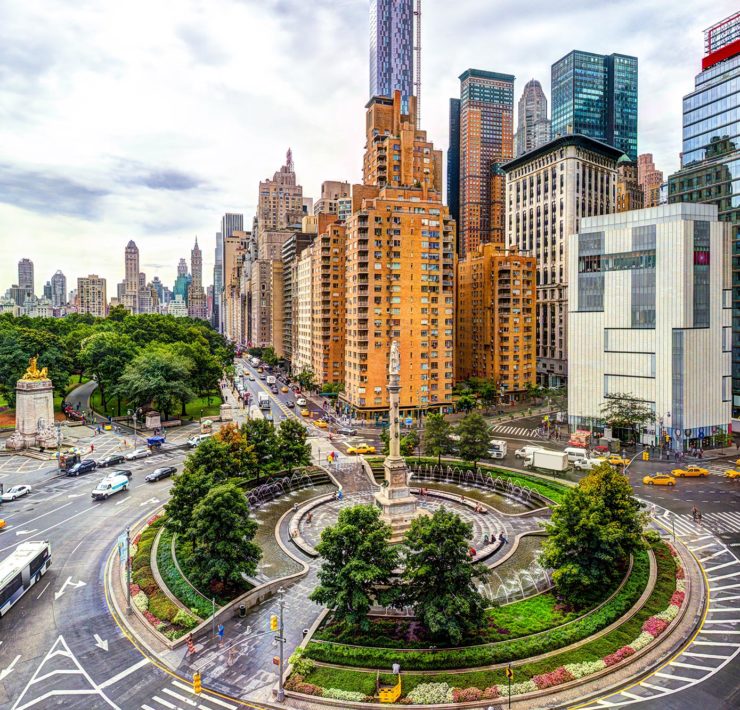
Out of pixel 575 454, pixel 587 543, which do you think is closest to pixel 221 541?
pixel 587 543

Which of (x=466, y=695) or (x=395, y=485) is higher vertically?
(x=395, y=485)

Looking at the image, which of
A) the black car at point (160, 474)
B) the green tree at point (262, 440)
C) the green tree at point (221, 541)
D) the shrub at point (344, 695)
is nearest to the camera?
the shrub at point (344, 695)

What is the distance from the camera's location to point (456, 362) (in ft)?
454

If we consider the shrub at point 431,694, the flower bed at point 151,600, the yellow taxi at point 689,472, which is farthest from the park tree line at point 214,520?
the yellow taxi at point 689,472

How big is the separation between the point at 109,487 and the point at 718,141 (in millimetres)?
117156

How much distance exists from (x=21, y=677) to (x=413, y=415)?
7995 cm

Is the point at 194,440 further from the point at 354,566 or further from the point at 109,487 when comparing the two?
the point at 354,566

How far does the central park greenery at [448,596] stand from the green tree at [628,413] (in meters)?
48.1

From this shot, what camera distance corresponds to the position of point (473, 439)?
64812 millimetres

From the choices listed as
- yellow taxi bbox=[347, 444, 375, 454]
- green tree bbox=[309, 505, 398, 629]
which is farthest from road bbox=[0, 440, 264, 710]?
yellow taxi bbox=[347, 444, 375, 454]

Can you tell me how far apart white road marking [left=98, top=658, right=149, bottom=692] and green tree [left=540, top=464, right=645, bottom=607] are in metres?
25.7

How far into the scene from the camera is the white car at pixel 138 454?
243 feet

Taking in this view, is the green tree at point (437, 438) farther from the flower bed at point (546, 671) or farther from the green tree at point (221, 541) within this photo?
the flower bed at point (546, 671)

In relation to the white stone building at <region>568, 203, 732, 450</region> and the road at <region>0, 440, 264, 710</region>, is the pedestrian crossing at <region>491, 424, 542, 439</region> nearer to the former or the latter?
the white stone building at <region>568, 203, 732, 450</region>
